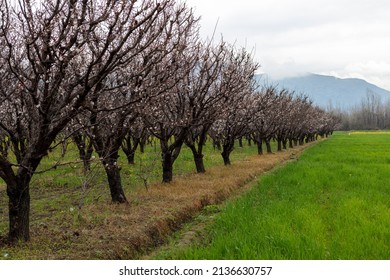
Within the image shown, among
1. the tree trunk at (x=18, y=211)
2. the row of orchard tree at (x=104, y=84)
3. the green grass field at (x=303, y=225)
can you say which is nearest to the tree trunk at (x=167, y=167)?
the row of orchard tree at (x=104, y=84)

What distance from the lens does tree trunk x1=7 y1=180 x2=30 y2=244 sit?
739 cm

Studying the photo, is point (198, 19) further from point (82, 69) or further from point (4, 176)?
point (4, 176)

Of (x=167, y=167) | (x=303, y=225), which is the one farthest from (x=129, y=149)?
(x=303, y=225)

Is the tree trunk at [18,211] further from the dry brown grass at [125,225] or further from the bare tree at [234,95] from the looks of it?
the bare tree at [234,95]

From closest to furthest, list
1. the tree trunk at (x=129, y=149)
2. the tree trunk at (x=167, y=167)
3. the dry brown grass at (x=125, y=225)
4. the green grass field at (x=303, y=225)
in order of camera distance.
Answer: the green grass field at (x=303, y=225) → the dry brown grass at (x=125, y=225) → the tree trunk at (x=167, y=167) → the tree trunk at (x=129, y=149)

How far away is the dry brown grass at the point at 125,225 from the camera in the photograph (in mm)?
7289

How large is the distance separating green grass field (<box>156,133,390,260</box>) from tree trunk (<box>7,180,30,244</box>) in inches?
109

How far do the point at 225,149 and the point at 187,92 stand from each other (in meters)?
7.63

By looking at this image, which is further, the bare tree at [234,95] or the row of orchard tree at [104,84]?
the bare tree at [234,95]

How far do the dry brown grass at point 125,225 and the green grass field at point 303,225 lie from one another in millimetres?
984

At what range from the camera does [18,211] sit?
7.45 metres

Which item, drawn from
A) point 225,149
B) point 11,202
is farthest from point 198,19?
point 225,149

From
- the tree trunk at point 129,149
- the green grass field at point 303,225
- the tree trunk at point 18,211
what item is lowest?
the green grass field at point 303,225

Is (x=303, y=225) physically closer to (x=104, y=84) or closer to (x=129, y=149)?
(x=104, y=84)
